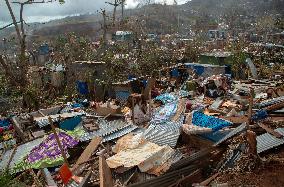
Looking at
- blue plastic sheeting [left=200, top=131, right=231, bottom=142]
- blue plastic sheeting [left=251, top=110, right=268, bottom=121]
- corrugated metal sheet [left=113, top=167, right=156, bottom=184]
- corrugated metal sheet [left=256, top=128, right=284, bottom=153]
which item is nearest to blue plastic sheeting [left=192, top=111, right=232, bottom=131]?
blue plastic sheeting [left=200, top=131, right=231, bottom=142]

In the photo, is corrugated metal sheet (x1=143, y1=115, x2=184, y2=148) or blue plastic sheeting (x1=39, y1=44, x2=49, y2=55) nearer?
corrugated metal sheet (x1=143, y1=115, x2=184, y2=148)

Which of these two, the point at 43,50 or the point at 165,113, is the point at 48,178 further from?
the point at 43,50

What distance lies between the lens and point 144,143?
10648 mm

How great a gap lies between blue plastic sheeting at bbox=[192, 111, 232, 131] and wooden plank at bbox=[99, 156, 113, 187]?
366 cm

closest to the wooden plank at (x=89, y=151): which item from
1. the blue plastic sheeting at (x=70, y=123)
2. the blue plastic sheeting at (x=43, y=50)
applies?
the blue plastic sheeting at (x=70, y=123)

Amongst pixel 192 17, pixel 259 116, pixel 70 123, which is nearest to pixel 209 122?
pixel 259 116

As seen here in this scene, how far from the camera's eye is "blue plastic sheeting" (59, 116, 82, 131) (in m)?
14.2

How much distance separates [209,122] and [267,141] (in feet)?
7.39

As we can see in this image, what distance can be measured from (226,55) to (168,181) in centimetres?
2056

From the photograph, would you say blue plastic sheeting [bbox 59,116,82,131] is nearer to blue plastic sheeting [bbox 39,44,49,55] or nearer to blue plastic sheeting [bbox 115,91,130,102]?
blue plastic sheeting [bbox 115,91,130,102]

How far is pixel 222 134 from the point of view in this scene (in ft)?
35.4

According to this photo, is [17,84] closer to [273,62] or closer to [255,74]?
[255,74]

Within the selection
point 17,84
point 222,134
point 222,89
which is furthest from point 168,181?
point 17,84

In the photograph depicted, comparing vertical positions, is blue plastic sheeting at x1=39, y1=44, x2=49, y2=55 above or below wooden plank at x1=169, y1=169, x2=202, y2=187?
below
